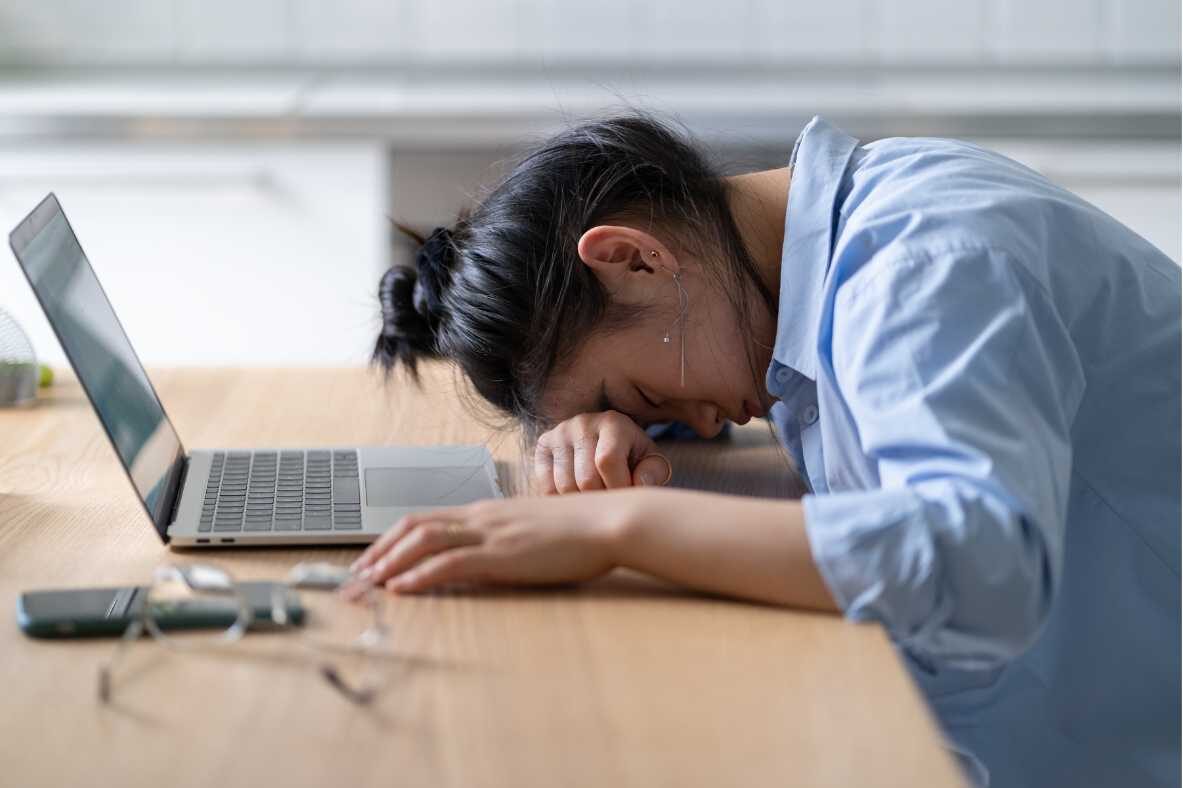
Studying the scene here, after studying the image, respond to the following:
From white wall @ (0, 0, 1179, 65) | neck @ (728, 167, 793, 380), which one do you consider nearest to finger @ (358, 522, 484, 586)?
neck @ (728, 167, 793, 380)

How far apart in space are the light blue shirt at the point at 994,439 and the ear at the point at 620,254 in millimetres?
100

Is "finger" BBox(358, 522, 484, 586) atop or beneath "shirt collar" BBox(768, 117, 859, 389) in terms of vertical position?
beneath

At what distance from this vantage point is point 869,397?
2.89 ft

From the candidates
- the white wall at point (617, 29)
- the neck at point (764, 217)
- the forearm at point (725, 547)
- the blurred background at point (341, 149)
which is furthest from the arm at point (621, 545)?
the white wall at point (617, 29)

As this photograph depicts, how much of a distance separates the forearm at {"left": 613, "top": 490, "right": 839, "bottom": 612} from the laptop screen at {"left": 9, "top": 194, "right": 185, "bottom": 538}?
36 centimetres

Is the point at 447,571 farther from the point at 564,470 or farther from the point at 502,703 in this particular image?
the point at 564,470

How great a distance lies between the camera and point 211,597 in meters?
0.84

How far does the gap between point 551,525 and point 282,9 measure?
8.15ft

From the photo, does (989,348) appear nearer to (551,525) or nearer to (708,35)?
(551,525)

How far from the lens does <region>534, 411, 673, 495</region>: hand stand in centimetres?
116

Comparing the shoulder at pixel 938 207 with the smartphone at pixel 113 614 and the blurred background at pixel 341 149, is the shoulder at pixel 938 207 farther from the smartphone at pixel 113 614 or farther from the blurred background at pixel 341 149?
the blurred background at pixel 341 149

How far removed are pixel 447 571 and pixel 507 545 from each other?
0.13 feet

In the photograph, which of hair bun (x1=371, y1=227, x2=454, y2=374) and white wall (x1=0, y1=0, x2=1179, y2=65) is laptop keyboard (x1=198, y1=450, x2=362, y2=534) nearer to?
hair bun (x1=371, y1=227, x2=454, y2=374)

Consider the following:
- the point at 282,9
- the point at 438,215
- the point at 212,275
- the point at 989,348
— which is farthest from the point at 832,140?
the point at 282,9
